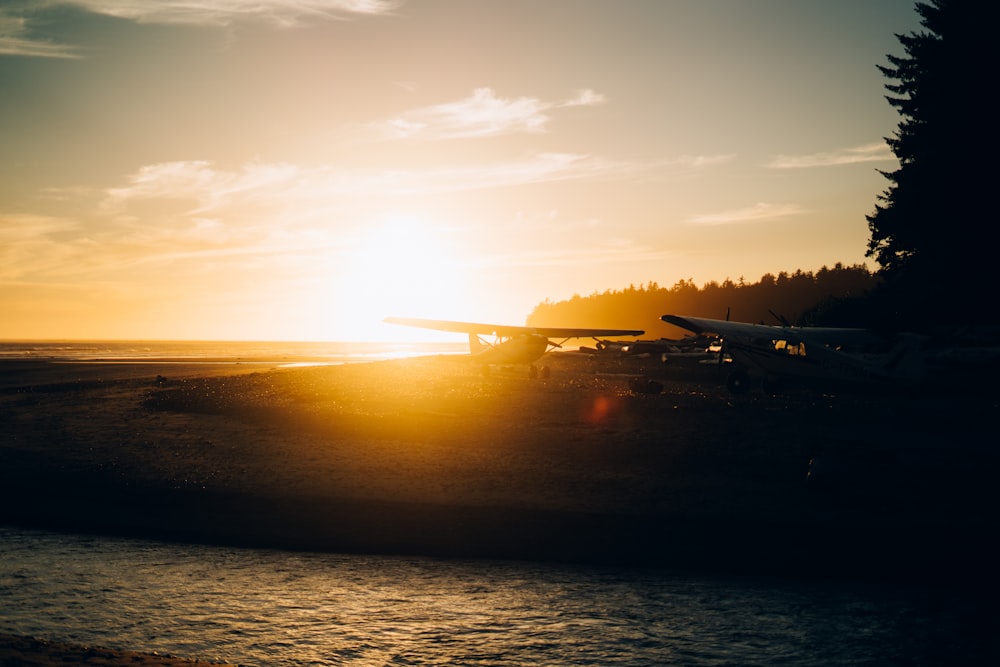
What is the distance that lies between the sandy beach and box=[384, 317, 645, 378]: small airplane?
17.9m

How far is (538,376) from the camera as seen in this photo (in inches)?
1527

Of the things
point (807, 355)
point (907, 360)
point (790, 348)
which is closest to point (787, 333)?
point (790, 348)

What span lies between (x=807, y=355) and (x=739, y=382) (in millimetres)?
2828

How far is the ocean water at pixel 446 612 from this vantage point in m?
7.18

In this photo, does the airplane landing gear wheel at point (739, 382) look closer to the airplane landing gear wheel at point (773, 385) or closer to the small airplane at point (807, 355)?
the small airplane at point (807, 355)

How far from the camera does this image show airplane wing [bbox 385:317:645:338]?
143 ft

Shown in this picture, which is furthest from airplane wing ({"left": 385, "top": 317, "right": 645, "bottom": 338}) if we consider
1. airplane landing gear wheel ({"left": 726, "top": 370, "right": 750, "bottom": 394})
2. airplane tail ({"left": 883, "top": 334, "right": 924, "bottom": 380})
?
airplane tail ({"left": 883, "top": 334, "right": 924, "bottom": 380})

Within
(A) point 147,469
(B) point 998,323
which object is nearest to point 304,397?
(A) point 147,469

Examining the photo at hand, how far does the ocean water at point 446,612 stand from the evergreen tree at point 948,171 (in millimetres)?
29558

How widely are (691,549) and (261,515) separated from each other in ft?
23.3

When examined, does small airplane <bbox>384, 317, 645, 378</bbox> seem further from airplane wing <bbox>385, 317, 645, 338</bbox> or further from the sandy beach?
the sandy beach

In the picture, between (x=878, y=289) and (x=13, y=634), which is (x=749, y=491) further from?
(x=878, y=289)

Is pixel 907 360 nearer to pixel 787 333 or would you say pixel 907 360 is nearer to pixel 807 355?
pixel 807 355

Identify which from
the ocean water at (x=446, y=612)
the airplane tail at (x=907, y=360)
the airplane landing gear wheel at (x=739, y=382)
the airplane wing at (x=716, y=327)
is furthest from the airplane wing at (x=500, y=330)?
the ocean water at (x=446, y=612)
